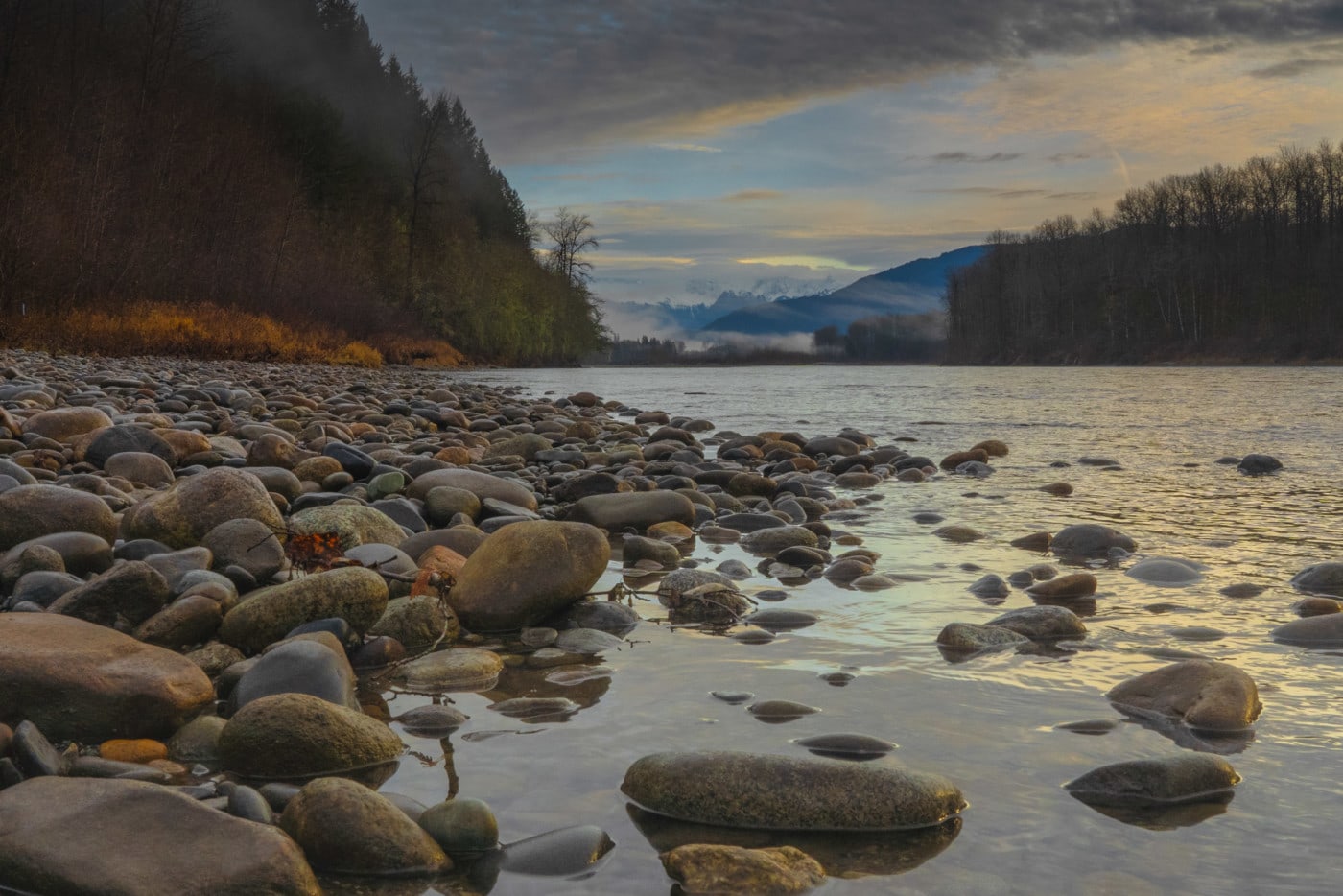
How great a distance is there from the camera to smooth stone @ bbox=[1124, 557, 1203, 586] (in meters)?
4.78

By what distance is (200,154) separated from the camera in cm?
2977

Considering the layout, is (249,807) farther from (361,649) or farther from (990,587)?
(990,587)

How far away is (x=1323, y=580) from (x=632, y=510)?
11.7 ft

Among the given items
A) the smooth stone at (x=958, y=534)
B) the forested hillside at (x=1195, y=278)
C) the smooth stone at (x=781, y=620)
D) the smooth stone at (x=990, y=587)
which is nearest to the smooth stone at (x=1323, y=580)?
the smooth stone at (x=990, y=587)

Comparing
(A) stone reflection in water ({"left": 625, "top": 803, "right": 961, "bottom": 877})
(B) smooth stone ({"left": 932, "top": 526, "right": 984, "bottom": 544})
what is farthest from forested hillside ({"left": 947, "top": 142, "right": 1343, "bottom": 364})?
(A) stone reflection in water ({"left": 625, "top": 803, "right": 961, "bottom": 877})

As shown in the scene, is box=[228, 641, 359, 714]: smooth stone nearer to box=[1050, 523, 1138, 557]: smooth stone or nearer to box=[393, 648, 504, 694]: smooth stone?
box=[393, 648, 504, 694]: smooth stone

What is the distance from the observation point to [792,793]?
2223 millimetres

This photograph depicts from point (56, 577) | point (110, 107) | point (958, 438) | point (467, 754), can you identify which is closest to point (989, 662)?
point (467, 754)

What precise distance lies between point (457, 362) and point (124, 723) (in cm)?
5103

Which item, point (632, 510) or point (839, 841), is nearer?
point (839, 841)

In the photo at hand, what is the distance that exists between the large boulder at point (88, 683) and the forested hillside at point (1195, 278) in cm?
6828

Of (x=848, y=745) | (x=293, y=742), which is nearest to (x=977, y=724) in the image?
(x=848, y=745)

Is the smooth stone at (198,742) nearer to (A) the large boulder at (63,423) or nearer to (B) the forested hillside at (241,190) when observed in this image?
(A) the large boulder at (63,423)

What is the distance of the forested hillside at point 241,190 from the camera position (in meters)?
21.0
